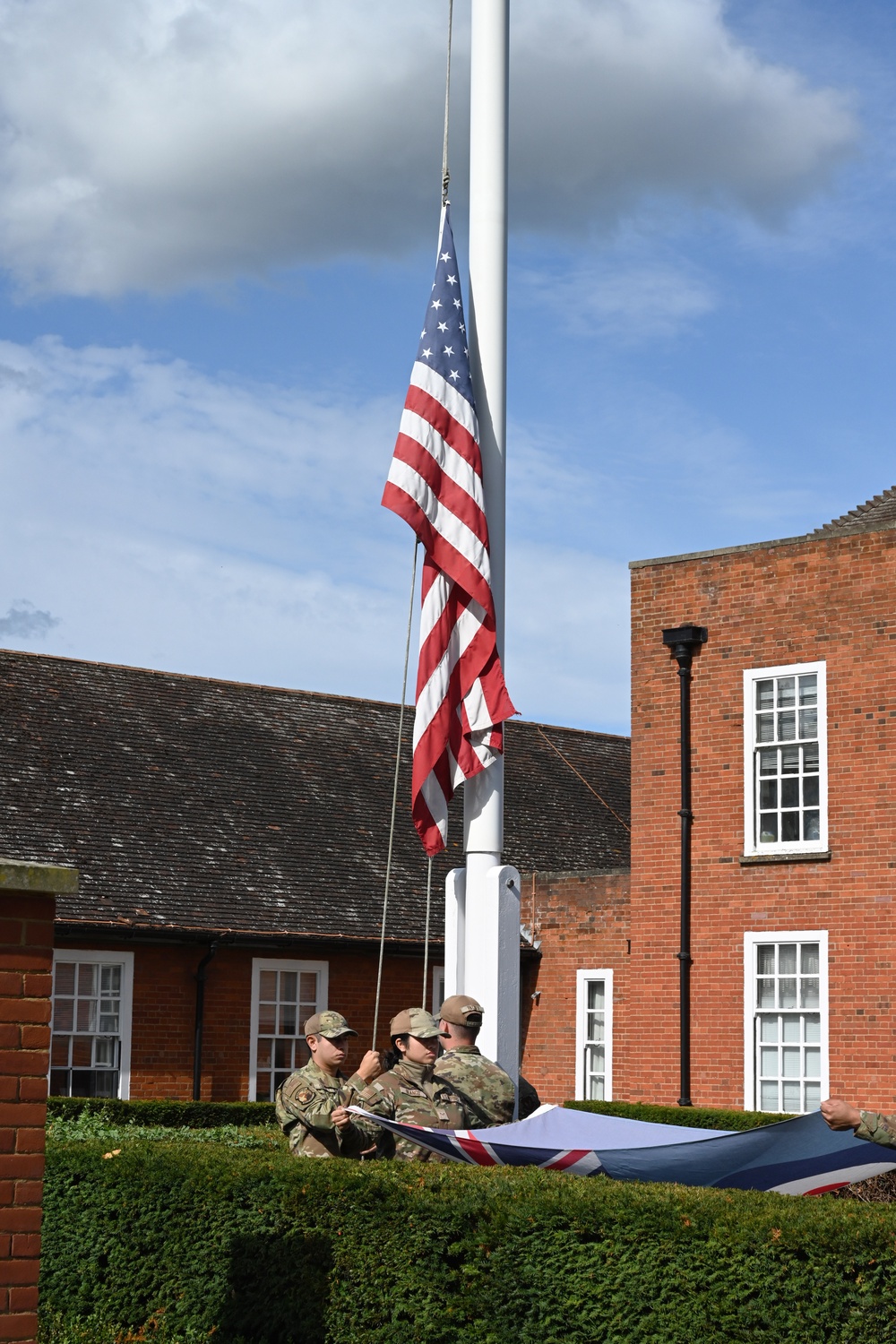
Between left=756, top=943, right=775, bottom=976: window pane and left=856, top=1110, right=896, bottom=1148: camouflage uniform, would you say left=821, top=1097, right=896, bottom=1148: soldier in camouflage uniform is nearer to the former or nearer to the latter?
left=856, top=1110, right=896, bottom=1148: camouflage uniform

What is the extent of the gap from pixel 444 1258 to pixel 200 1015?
16.1 m

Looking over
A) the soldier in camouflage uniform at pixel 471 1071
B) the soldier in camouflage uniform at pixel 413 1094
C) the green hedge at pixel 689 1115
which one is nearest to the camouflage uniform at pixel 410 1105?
the soldier in camouflage uniform at pixel 413 1094

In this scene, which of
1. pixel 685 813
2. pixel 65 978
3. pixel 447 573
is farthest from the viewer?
pixel 65 978

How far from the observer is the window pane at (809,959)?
20.0 meters

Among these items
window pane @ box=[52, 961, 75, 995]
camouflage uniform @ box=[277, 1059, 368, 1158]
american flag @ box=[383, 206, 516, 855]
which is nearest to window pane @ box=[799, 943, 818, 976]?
window pane @ box=[52, 961, 75, 995]

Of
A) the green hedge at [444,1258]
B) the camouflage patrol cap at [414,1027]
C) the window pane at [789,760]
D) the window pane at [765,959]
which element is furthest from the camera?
the window pane at [765,959]

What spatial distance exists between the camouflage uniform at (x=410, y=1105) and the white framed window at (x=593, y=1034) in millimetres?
15565

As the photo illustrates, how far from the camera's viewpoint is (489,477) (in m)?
10.9

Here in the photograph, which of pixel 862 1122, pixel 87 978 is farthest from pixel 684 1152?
pixel 87 978

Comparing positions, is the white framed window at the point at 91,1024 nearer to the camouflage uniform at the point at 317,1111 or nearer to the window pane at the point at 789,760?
the window pane at the point at 789,760

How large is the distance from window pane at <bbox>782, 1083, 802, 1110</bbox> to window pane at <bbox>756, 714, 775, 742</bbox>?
3.94m

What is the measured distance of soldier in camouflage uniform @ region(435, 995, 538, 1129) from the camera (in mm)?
9109

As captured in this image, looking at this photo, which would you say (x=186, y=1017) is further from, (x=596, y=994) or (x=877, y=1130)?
(x=877, y=1130)

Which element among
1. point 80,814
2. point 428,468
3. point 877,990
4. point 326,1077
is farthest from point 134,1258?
point 80,814
